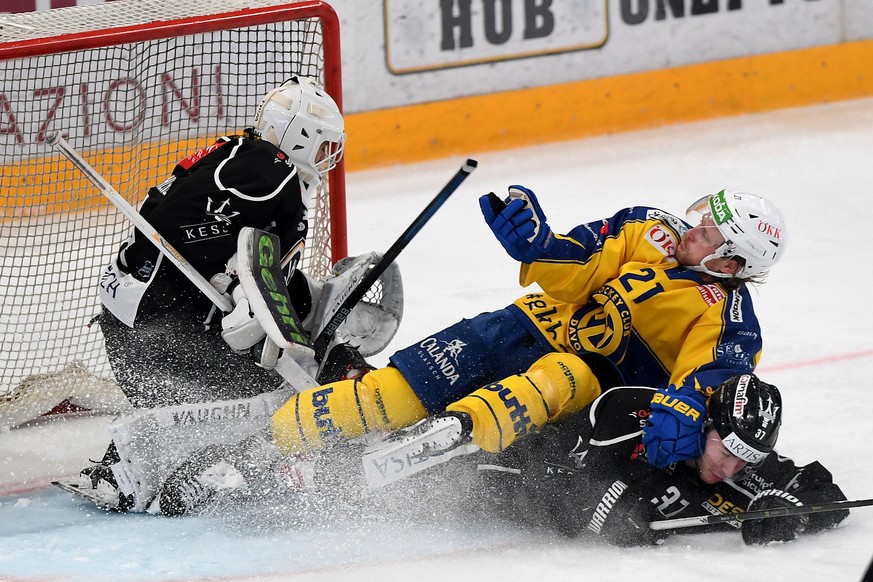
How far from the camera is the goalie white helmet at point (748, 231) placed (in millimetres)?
2971

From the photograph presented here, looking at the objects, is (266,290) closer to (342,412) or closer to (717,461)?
(342,412)

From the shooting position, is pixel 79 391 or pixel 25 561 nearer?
pixel 25 561

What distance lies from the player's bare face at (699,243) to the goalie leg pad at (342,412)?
2.41ft

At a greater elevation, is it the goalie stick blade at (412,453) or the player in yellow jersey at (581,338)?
the player in yellow jersey at (581,338)

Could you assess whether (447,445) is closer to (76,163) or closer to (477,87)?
(76,163)

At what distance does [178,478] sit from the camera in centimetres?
310

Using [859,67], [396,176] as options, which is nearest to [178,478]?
[396,176]

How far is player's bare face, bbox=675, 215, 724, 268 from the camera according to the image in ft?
9.95

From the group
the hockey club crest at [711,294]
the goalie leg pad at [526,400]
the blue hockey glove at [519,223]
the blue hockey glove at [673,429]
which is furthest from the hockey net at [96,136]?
the blue hockey glove at [673,429]

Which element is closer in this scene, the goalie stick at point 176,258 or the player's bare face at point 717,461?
the player's bare face at point 717,461

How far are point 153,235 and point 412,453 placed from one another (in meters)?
0.89

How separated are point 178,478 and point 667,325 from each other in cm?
122

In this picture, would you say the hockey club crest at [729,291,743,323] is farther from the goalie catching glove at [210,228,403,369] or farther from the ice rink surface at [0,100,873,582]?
the goalie catching glove at [210,228,403,369]

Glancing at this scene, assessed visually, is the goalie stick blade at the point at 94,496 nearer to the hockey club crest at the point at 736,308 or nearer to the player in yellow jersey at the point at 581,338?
the player in yellow jersey at the point at 581,338
